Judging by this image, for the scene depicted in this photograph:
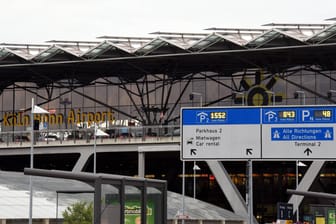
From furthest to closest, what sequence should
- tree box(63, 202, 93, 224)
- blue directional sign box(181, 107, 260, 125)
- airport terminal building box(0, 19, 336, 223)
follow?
1. airport terminal building box(0, 19, 336, 223)
2. blue directional sign box(181, 107, 260, 125)
3. tree box(63, 202, 93, 224)

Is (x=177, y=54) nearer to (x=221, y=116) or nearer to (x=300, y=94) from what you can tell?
(x=300, y=94)

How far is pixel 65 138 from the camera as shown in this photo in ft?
276

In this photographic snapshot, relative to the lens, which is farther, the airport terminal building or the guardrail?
the guardrail

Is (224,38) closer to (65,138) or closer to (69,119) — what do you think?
(65,138)

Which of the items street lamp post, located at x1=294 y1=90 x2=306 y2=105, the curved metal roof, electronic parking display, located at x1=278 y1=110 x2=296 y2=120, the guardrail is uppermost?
the curved metal roof

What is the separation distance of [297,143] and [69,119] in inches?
2637

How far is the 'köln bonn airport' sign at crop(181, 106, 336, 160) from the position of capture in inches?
1160

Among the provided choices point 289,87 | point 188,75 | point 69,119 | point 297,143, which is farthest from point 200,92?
point 297,143

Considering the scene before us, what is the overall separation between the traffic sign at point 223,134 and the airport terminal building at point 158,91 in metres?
42.0

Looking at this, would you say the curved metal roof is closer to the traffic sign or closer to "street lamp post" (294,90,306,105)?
"street lamp post" (294,90,306,105)

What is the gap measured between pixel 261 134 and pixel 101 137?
5384 cm

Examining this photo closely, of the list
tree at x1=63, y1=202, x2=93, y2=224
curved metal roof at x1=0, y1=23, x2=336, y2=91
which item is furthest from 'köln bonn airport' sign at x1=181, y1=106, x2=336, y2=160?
curved metal roof at x1=0, y1=23, x2=336, y2=91

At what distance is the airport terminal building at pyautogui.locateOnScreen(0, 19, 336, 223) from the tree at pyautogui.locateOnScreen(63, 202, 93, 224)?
5067 centimetres

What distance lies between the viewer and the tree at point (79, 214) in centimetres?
1983
